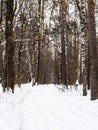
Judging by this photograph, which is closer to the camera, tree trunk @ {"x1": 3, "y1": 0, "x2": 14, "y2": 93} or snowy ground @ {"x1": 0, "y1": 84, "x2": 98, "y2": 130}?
snowy ground @ {"x1": 0, "y1": 84, "x2": 98, "y2": 130}

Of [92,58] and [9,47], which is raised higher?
[9,47]

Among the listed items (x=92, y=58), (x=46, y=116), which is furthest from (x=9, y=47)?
(x=46, y=116)

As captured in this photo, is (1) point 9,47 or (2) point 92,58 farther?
(1) point 9,47

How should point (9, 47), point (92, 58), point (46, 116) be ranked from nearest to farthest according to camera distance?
point (46, 116) < point (92, 58) < point (9, 47)

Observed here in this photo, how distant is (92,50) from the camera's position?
12312 mm

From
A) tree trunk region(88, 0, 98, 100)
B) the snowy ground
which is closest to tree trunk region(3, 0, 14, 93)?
the snowy ground

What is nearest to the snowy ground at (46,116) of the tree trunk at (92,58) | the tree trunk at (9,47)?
the tree trunk at (92,58)

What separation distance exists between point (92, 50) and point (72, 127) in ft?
18.6

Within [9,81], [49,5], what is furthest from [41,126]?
[49,5]

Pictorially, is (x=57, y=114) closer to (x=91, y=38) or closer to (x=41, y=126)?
(x=41, y=126)

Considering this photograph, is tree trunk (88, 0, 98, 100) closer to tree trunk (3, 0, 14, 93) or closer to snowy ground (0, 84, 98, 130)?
snowy ground (0, 84, 98, 130)

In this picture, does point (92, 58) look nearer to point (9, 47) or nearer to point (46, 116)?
point (9, 47)

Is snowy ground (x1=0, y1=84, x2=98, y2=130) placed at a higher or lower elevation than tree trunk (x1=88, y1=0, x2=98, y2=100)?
lower

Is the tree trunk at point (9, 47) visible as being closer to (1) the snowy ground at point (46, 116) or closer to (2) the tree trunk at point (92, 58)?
(1) the snowy ground at point (46, 116)
